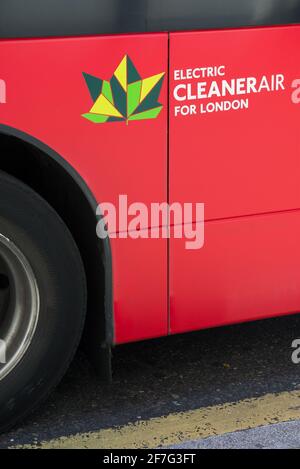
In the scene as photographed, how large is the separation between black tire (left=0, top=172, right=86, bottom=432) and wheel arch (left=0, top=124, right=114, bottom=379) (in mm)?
73

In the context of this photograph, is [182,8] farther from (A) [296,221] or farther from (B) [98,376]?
(B) [98,376]

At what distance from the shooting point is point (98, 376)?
4.08m

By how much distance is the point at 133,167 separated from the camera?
12.9ft

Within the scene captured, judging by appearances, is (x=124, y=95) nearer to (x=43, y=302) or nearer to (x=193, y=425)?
(x=43, y=302)

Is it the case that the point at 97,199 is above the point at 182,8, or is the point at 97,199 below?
below

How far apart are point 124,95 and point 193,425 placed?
121 cm

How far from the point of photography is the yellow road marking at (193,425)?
12.8 feet

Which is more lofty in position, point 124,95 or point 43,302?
point 124,95

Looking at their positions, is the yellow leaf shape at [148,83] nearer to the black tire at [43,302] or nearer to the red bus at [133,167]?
the red bus at [133,167]

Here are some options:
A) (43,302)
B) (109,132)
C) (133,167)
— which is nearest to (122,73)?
(109,132)

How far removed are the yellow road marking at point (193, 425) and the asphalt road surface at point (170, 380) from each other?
0.04 m

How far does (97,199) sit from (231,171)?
0.52 metres

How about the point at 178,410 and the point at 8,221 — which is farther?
the point at 178,410
